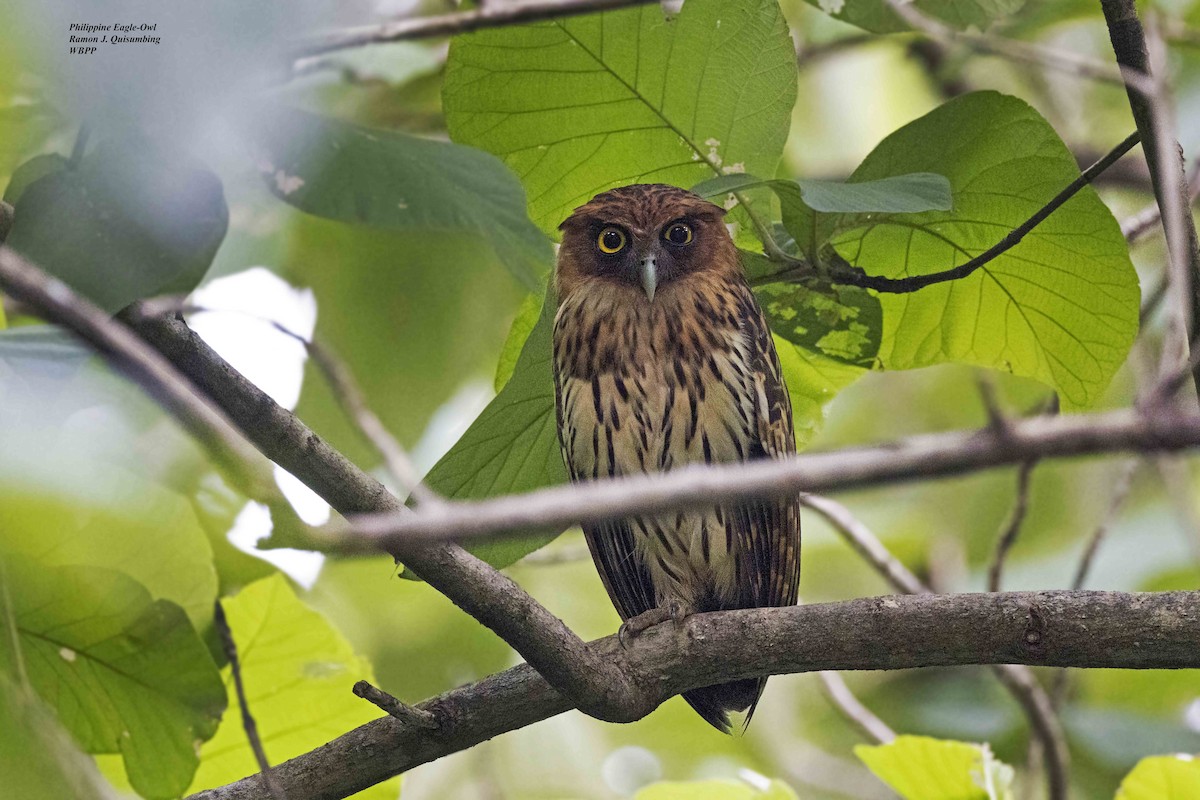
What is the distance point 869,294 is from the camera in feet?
8.31

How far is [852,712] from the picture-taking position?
342 cm

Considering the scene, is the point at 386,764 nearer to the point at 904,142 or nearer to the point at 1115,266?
the point at 904,142

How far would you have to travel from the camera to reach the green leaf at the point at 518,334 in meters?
2.74

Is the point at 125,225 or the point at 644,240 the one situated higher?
the point at 644,240

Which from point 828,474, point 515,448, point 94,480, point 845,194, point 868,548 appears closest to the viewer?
point 828,474

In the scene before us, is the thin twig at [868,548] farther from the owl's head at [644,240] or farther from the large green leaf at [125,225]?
the large green leaf at [125,225]

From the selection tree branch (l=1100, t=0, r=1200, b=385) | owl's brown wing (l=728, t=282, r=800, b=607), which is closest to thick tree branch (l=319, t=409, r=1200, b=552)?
tree branch (l=1100, t=0, r=1200, b=385)

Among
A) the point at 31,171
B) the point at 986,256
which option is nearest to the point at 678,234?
the point at 986,256

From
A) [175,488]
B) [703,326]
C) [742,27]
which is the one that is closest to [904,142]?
[742,27]

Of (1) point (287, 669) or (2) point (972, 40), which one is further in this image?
(1) point (287, 669)

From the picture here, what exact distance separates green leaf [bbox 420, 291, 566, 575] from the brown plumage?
0.10 m

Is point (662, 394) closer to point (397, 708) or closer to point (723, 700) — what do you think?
point (723, 700)

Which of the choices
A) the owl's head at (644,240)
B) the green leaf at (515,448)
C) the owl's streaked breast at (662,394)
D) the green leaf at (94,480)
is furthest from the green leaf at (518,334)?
the green leaf at (94,480)

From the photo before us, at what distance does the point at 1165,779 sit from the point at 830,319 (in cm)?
111
